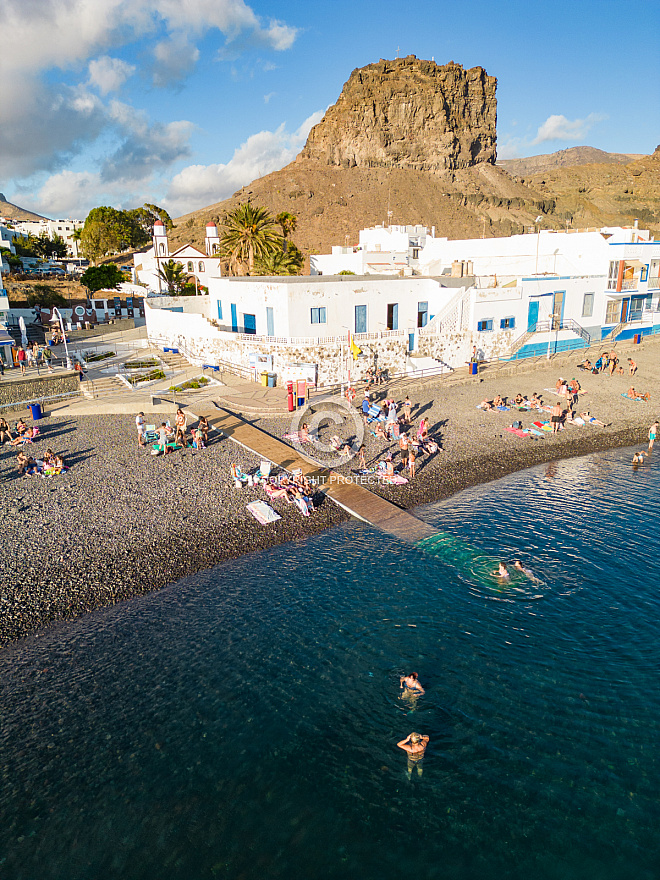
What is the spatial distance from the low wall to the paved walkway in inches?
272

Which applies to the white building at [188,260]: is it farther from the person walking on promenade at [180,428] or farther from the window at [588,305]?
the person walking on promenade at [180,428]

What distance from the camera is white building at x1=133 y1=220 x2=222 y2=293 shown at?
2251 inches

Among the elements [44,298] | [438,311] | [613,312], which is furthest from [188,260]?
[613,312]

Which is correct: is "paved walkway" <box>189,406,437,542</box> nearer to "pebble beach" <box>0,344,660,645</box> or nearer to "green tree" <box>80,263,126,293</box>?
"pebble beach" <box>0,344,660,645</box>

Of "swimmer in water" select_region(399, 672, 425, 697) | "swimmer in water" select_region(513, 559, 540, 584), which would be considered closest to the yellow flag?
"swimmer in water" select_region(513, 559, 540, 584)

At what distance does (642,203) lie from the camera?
120938 millimetres

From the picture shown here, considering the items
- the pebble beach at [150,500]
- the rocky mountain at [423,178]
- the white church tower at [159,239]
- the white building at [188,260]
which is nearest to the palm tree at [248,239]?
the white building at [188,260]

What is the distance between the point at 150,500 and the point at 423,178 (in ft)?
460

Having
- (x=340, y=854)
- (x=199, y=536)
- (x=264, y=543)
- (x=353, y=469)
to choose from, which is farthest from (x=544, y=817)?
(x=353, y=469)

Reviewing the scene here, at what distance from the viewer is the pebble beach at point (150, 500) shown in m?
14.2

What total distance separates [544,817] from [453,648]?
3863 mm

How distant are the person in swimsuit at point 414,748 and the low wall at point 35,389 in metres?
22.6

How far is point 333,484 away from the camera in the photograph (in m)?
19.7

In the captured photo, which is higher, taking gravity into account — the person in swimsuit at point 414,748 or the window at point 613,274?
the window at point 613,274
